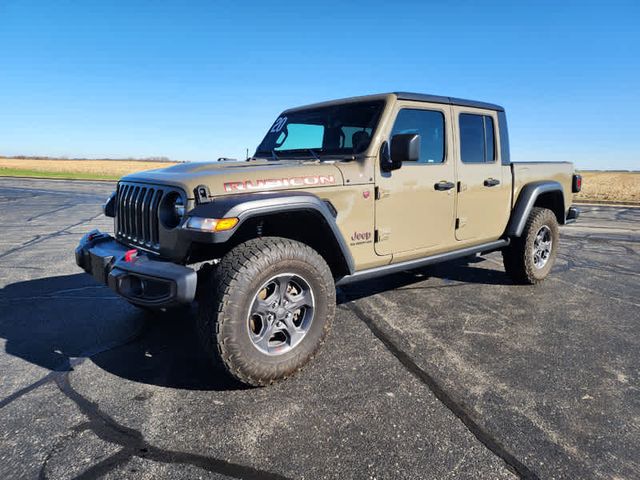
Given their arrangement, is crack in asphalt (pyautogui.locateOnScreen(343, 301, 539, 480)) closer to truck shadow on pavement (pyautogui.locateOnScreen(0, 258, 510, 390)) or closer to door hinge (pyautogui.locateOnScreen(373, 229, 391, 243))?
door hinge (pyautogui.locateOnScreen(373, 229, 391, 243))

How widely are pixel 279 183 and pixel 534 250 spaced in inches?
145

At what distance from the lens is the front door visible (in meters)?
3.58

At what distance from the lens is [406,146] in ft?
10.7

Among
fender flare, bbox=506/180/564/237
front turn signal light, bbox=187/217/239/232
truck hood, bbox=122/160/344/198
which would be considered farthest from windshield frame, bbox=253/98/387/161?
fender flare, bbox=506/180/564/237

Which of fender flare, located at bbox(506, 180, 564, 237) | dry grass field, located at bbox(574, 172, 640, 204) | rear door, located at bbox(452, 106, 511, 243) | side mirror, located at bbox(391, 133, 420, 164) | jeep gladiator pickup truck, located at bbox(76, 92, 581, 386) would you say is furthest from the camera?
dry grass field, located at bbox(574, 172, 640, 204)

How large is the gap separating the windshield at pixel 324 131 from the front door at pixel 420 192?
9.7 inches

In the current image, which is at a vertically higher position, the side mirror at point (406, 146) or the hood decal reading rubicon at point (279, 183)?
the side mirror at point (406, 146)

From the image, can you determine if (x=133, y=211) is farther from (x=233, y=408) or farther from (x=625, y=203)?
(x=625, y=203)

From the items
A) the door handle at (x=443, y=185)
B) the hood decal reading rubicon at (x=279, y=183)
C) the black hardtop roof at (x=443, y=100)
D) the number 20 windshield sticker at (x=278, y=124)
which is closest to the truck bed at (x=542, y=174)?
the black hardtop roof at (x=443, y=100)

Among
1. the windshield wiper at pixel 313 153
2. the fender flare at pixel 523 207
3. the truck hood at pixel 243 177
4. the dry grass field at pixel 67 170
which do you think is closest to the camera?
the truck hood at pixel 243 177

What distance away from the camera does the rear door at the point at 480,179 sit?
4.29 meters

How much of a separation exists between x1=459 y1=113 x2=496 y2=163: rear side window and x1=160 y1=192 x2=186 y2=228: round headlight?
2788mm

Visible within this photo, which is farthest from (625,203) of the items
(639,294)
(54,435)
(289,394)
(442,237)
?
(54,435)

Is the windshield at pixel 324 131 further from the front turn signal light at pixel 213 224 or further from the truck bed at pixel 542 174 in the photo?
the truck bed at pixel 542 174
